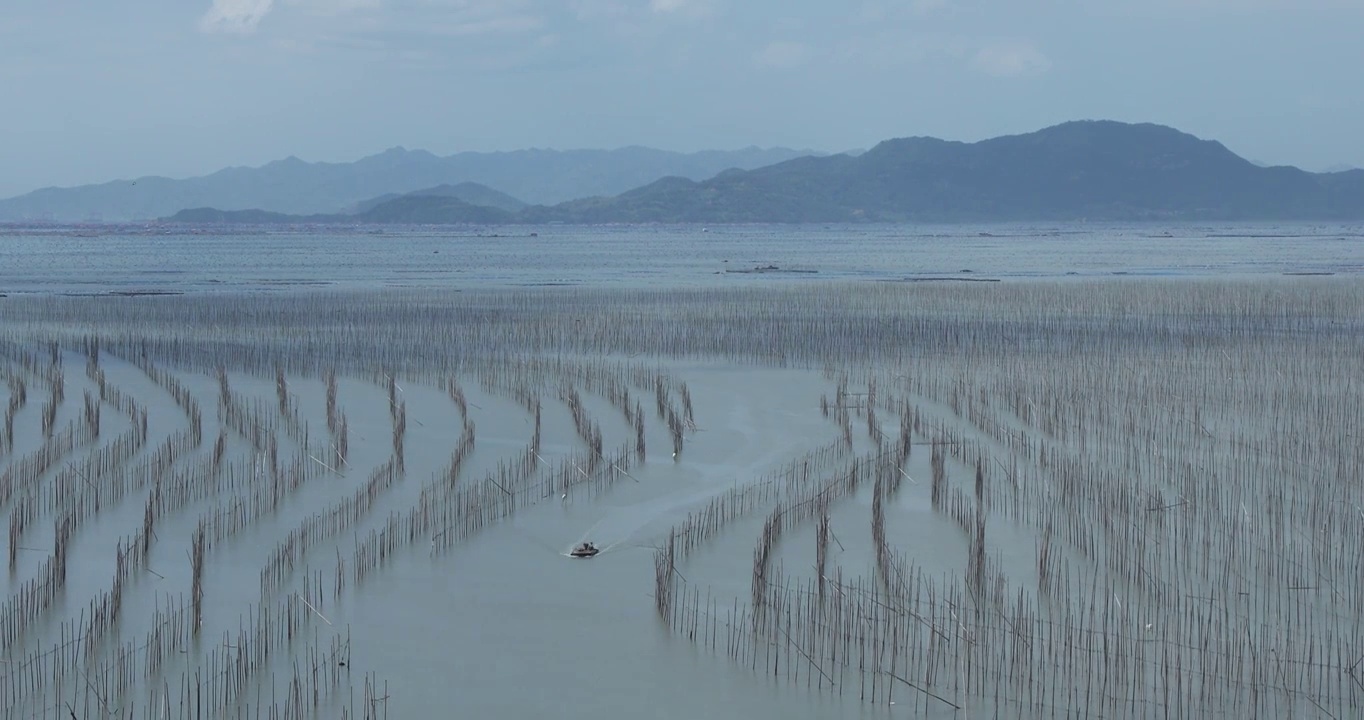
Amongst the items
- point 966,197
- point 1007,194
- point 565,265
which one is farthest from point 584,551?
point 1007,194

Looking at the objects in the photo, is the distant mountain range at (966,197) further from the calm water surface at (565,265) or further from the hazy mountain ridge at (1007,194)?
the calm water surface at (565,265)

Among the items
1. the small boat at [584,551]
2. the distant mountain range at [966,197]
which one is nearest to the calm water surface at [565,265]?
the small boat at [584,551]

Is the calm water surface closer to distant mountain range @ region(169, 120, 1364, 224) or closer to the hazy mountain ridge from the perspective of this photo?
distant mountain range @ region(169, 120, 1364, 224)

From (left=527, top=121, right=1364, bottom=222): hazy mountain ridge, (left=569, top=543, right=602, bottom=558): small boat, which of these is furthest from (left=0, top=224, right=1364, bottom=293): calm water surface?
(left=527, top=121, right=1364, bottom=222): hazy mountain ridge

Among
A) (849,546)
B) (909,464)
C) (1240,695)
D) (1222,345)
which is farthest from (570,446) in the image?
(1222,345)

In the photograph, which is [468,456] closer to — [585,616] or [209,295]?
[585,616]

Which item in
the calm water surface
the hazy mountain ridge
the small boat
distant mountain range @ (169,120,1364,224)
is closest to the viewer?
the small boat

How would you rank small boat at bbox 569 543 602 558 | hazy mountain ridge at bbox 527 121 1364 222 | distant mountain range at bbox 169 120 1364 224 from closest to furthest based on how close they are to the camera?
small boat at bbox 569 543 602 558 < distant mountain range at bbox 169 120 1364 224 < hazy mountain ridge at bbox 527 121 1364 222
